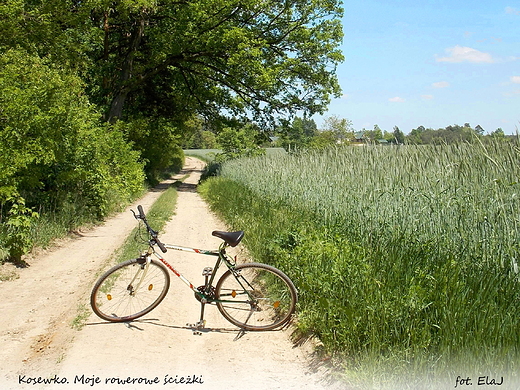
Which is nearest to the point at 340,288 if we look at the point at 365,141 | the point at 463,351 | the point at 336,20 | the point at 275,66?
the point at 463,351

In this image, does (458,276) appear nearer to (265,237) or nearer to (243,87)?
(265,237)

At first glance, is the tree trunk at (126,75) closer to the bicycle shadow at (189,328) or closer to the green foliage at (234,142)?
the green foliage at (234,142)

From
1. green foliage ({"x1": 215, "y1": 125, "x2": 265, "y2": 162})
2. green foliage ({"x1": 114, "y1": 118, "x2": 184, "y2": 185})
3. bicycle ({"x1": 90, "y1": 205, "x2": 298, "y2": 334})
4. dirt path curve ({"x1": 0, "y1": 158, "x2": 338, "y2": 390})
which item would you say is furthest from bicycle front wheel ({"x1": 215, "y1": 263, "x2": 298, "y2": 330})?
green foliage ({"x1": 215, "y1": 125, "x2": 265, "y2": 162})

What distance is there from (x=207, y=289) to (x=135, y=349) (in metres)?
1.12

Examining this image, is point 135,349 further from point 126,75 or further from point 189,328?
point 126,75

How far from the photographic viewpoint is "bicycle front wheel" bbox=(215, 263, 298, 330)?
19.9ft

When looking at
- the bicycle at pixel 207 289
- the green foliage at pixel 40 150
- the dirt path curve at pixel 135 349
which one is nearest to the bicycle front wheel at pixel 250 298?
the bicycle at pixel 207 289

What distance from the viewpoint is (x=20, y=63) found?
445 inches

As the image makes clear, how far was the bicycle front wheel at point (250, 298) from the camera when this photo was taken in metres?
6.06

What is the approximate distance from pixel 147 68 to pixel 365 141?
2048 centimetres

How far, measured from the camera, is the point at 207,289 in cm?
618

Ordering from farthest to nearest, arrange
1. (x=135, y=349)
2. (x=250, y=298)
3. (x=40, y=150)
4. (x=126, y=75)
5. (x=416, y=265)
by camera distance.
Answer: (x=126, y=75), (x=40, y=150), (x=250, y=298), (x=416, y=265), (x=135, y=349)

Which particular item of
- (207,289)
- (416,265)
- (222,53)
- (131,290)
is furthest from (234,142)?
(416,265)

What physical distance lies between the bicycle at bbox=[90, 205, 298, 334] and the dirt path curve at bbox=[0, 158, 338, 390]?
0.16m
